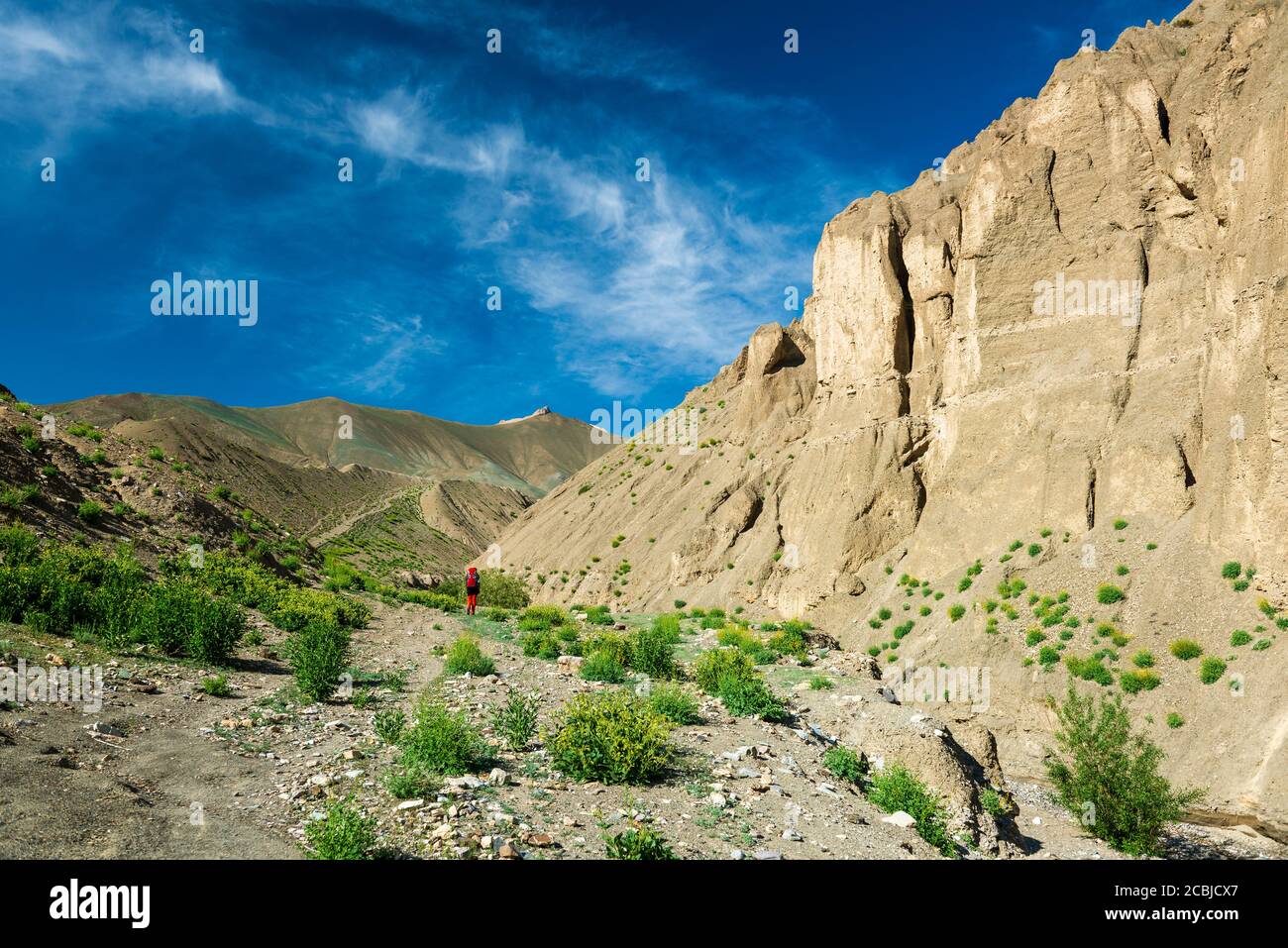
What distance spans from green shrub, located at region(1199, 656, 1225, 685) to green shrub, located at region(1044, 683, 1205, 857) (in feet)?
19.1

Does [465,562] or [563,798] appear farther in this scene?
[465,562]

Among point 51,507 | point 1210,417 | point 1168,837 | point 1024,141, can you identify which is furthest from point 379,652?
point 1024,141

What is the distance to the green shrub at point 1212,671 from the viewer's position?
20328mm

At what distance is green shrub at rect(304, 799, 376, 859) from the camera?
5.68 meters

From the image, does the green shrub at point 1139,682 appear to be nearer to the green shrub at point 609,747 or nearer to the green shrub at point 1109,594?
the green shrub at point 1109,594

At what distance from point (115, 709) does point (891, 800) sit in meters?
10.3

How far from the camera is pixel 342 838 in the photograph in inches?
227

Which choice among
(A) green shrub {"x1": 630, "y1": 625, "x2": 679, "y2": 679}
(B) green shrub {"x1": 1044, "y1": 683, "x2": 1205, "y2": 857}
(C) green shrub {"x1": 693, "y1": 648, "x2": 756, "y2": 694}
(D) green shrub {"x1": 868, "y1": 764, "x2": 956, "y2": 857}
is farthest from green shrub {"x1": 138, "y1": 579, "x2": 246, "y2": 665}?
(B) green shrub {"x1": 1044, "y1": 683, "x2": 1205, "y2": 857}

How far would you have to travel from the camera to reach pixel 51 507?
60.2 ft

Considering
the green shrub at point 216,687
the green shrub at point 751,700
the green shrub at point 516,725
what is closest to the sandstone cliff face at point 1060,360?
the green shrub at point 751,700

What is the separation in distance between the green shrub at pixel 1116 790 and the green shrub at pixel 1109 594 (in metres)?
9.13

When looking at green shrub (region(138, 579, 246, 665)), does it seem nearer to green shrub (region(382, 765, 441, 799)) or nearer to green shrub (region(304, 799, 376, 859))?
green shrub (region(382, 765, 441, 799))

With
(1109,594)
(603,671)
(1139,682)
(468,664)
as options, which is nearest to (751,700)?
(603,671)
